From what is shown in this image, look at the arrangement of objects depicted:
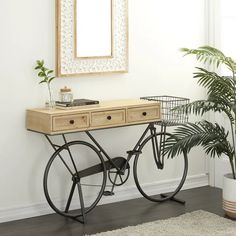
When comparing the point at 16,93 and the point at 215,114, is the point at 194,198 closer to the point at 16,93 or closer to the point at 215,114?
the point at 215,114

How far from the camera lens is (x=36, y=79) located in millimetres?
4449

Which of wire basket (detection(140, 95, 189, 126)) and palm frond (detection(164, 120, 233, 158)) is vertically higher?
wire basket (detection(140, 95, 189, 126))

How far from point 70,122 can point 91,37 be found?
0.81 meters

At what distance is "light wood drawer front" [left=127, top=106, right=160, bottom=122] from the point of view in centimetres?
455

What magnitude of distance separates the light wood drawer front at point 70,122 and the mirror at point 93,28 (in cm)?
58

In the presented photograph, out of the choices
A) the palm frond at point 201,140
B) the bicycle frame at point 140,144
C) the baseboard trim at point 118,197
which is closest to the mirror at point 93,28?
the bicycle frame at point 140,144

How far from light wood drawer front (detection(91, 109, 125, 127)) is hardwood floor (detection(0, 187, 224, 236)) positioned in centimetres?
74

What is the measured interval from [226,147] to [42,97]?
4.83 feet

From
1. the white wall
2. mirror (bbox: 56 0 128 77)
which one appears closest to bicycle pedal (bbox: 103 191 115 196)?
the white wall

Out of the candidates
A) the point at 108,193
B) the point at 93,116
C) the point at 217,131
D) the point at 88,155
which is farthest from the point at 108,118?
the point at 217,131

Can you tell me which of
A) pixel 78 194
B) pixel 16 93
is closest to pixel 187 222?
pixel 78 194

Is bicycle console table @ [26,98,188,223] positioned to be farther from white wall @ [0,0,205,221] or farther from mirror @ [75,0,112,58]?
mirror @ [75,0,112,58]

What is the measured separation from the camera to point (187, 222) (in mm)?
4379

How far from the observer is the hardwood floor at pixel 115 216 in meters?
4.23
